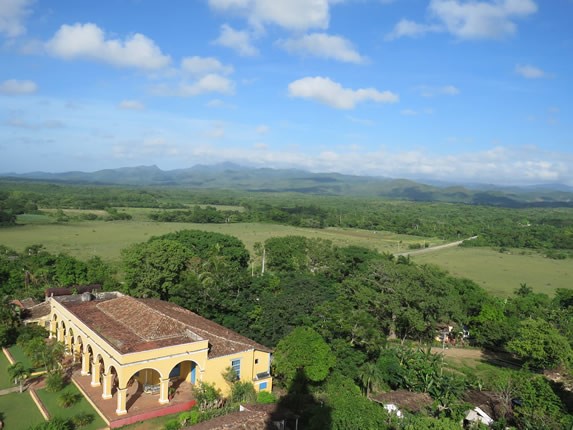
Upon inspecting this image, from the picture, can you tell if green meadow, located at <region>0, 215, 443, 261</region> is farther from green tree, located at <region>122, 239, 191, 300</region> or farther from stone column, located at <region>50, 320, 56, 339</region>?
stone column, located at <region>50, 320, 56, 339</region>

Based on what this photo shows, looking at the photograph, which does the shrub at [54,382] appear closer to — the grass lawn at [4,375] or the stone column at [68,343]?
the grass lawn at [4,375]

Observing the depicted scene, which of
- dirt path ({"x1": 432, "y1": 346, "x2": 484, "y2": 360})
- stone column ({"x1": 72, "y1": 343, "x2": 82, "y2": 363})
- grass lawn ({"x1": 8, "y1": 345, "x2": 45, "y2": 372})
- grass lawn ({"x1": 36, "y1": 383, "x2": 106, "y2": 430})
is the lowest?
dirt path ({"x1": 432, "y1": 346, "x2": 484, "y2": 360})

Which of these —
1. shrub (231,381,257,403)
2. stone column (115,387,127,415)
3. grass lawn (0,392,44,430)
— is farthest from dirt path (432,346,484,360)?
grass lawn (0,392,44,430)

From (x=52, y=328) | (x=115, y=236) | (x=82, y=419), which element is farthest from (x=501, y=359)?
(x=115, y=236)

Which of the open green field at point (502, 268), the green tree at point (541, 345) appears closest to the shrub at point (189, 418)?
the green tree at point (541, 345)

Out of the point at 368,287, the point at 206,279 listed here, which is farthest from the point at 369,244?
the point at 206,279

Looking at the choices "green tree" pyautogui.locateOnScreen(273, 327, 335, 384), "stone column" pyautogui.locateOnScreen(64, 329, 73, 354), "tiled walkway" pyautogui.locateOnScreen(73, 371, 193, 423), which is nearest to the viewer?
"tiled walkway" pyautogui.locateOnScreen(73, 371, 193, 423)
